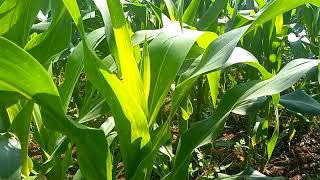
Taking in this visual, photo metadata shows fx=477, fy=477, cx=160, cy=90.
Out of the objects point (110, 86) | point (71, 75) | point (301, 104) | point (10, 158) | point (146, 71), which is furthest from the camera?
point (301, 104)

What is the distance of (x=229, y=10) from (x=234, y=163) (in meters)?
0.66

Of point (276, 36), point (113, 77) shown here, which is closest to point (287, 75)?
point (113, 77)

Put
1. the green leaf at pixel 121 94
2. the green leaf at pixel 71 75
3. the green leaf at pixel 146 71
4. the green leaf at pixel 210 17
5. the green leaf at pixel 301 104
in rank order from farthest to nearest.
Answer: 1. the green leaf at pixel 210 17
2. the green leaf at pixel 301 104
3. the green leaf at pixel 71 75
4. the green leaf at pixel 146 71
5. the green leaf at pixel 121 94

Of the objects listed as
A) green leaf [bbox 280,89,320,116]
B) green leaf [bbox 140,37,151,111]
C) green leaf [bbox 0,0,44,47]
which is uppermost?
green leaf [bbox 0,0,44,47]

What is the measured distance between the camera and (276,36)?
6.51 feet

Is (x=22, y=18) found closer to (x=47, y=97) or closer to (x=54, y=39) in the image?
(x=54, y=39)

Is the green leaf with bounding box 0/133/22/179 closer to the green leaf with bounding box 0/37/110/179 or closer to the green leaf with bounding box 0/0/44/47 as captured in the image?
the green leaf with bounding box 0/37/110/179

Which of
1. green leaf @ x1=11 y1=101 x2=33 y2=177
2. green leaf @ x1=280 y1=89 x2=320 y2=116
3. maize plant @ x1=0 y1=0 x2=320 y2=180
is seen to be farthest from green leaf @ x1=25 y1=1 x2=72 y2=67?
green leaf @ x1=280 y1=89 x2=320 y2=116

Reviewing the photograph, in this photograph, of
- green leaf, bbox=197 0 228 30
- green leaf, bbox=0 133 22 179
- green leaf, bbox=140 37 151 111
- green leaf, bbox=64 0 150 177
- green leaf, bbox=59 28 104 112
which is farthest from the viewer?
green leaf, bbox=197 0 228 30

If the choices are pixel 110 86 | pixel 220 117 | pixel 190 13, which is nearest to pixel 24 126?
pixel 110 86

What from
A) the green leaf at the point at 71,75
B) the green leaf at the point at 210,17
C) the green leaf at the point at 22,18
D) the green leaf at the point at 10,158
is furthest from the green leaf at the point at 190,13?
the green leaf at the point at 10,158

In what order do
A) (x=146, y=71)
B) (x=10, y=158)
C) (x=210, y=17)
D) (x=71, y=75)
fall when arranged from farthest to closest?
(x=210, y=17), (x=71, y=75), (x=146, y=71), (x=10, y=158)

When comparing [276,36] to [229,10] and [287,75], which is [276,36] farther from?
[287,75]

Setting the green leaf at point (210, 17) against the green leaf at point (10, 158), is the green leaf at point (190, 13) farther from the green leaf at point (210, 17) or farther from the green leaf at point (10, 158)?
the green leaf at point (10, 158)
